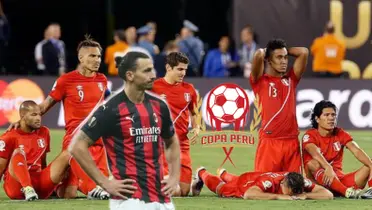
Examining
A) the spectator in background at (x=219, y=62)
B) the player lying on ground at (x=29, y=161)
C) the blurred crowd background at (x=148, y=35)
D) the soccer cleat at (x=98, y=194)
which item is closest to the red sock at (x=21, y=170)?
the player lying on ground at (x=29, y=161)

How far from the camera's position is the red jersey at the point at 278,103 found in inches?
544

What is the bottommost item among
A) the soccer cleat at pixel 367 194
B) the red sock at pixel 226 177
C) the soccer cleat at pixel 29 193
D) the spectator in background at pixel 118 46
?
the soccer cleat at pixel 367 194

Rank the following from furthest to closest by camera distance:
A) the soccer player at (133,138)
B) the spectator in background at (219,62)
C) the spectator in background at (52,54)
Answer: the spectator in background at (219,62)
the spectator in background at (52,54)
the soccer player at (133,138)

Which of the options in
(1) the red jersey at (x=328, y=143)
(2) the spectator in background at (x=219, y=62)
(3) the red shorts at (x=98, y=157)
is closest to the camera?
(3) the red shorts at (x=98, y=157)

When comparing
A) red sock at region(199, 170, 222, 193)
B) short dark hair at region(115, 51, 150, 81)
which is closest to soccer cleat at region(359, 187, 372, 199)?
red sock at region(199, 170, 222, 193)

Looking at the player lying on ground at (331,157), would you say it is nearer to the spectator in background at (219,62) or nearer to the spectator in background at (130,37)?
the spectator in background at (130,37)

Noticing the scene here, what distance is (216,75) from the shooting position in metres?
25.2

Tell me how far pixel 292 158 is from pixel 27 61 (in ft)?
52.9

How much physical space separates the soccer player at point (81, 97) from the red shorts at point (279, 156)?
1831mm

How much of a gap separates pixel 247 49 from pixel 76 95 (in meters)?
11.9

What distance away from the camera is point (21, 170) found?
516 inches

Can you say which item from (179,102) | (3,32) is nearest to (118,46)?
(3,32)

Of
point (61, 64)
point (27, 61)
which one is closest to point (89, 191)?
point (61, 64)

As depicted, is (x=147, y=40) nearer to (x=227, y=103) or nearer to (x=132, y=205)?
(x=227, y=103)
